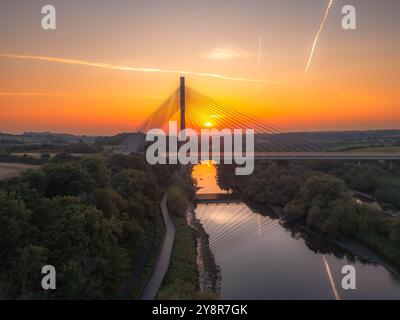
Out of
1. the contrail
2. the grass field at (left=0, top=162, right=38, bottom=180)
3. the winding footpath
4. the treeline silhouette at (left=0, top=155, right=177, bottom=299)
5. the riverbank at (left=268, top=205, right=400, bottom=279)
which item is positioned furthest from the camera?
the riverbank at (left=268, top=205, right=400, bottom=279)

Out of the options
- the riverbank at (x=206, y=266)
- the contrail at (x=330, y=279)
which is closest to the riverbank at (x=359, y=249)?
the contrail at (x=330, y=279)

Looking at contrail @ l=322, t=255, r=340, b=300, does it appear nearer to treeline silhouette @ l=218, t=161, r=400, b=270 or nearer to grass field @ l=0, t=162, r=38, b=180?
treeline silhouette @ l=218, t=161, r=400, b=270

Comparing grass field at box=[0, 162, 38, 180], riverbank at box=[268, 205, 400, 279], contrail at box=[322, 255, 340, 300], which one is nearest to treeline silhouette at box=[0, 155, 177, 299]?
grass field at box=[0, 162, 38, 180]

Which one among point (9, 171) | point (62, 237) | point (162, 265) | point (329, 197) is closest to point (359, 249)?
point (329, 197)

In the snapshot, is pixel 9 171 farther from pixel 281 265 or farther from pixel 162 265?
pixel 281 265
